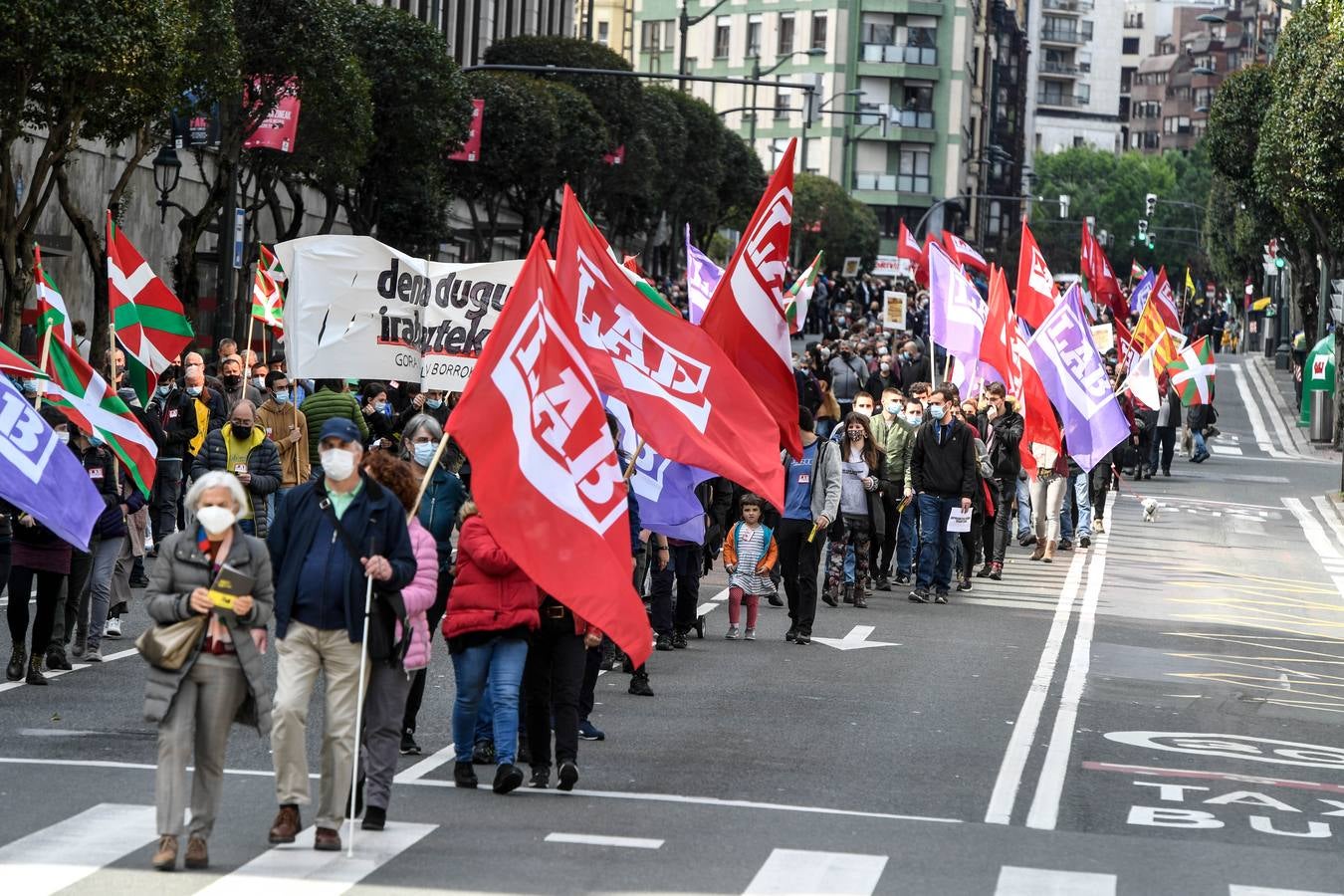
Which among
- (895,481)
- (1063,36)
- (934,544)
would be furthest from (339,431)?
(1063,36)

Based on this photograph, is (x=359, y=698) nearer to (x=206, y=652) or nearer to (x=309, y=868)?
(x=206, y=652)

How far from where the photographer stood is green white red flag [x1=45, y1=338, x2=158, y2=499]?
1383cm

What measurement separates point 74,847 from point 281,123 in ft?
77.5

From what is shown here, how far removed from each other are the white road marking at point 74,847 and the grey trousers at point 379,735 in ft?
2.87

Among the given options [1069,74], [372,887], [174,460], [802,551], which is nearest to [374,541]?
[372,887]

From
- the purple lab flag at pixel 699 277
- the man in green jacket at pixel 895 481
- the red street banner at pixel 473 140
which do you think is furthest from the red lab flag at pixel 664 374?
the red street banner at pixel 473 140

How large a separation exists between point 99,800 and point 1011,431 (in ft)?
49.0

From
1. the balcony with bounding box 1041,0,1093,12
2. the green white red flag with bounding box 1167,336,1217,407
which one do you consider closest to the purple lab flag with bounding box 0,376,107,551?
the green white red flag with bounding box 1167,336,1217,407

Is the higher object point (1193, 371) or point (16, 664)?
point (1193, 371)

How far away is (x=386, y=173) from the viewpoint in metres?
40.0

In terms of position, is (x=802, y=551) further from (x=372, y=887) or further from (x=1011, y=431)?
(x=372, y=887)

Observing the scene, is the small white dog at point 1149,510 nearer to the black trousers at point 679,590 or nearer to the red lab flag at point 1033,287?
the red lab flag at point 1033,287

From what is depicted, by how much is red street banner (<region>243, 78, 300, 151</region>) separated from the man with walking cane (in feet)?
73.9

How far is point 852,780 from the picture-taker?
11586 millimetres
